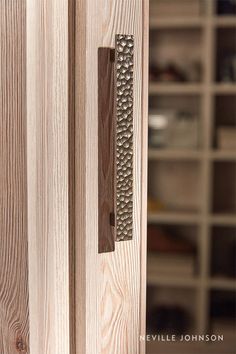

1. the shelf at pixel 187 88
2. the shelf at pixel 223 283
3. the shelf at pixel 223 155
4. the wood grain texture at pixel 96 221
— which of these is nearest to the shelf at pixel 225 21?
the shelf at pixel 187 88

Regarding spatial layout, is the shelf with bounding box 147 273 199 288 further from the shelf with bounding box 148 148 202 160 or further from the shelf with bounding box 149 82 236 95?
the shelf with bounding box 149 82 236 95

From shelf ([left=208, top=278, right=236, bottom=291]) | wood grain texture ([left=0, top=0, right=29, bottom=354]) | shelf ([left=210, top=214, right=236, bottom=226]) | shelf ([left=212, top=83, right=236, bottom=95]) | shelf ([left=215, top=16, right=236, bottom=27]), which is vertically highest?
shelf ([left=215, top=16, right=236, bottom=27])

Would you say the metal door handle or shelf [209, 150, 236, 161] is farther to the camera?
shelf [209, 150, 236, 161]

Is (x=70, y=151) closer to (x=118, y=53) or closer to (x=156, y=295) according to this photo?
(x=118, y=53)

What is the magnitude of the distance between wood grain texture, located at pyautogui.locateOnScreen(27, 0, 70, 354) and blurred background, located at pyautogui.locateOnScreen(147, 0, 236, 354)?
1.57 metres

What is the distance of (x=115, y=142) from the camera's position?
0.85 m

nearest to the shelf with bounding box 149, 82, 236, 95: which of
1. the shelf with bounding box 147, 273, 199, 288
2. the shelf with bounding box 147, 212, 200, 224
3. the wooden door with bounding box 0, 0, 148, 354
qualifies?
the shelf with bounding box 147, 212, 200, 224

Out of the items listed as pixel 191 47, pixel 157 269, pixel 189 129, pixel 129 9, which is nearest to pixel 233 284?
pixel 157 269

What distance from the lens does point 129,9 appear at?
846 mm

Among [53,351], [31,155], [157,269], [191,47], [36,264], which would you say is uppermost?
[191,47]

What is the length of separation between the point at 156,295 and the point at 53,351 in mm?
1785

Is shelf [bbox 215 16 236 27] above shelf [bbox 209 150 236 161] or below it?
above

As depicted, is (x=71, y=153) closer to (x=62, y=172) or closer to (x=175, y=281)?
(x=62, y=172)

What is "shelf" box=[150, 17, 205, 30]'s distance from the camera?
232 cm
